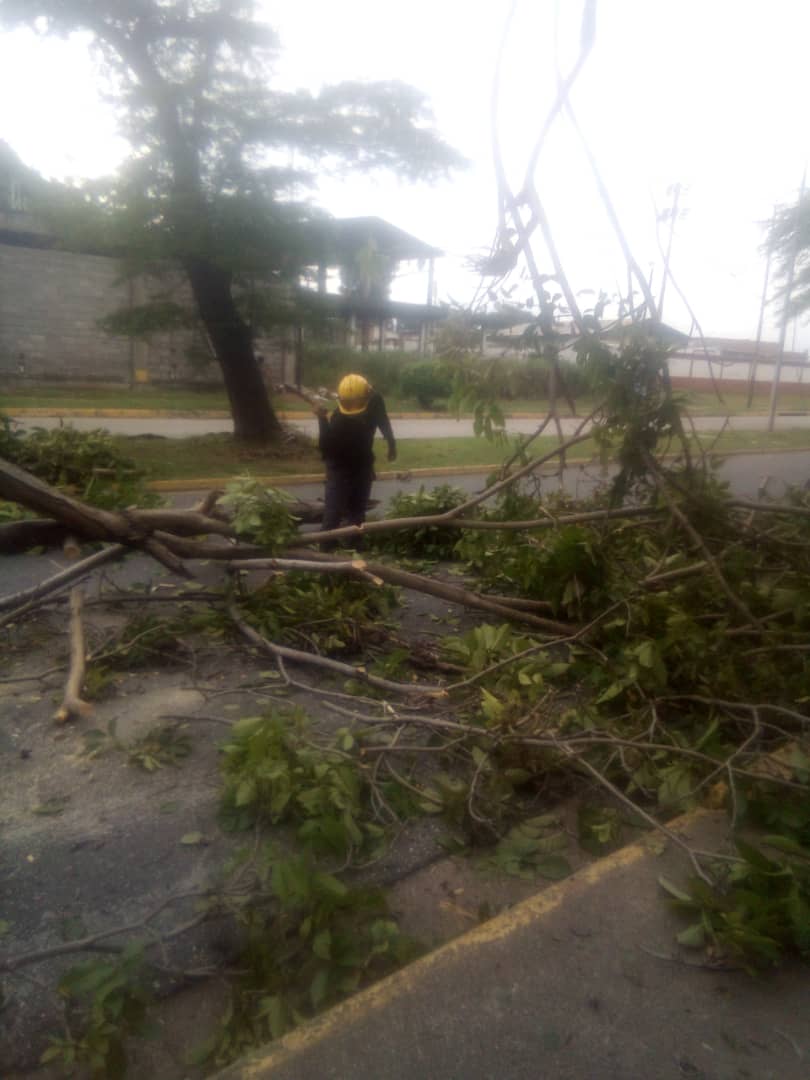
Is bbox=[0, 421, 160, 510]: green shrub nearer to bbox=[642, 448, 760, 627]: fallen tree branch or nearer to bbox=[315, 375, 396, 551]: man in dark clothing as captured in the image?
bbox=[315, 375, 396, 551]: man in dark clothing

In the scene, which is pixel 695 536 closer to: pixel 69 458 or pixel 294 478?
pixel 69 458

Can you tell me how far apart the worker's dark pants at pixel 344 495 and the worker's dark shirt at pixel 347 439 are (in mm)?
44

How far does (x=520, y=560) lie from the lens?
16.6 feet

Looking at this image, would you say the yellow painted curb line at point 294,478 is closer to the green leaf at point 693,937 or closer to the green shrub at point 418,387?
the green shrub at point 418,387

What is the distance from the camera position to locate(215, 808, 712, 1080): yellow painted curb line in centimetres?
212

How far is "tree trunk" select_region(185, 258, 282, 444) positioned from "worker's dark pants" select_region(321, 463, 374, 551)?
636cm

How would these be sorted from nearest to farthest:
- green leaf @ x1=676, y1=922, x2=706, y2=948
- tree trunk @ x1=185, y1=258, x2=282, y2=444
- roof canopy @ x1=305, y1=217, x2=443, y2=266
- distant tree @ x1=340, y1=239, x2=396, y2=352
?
green leaf @ x1=676, y1=922, x2=706, y2=948 < roof canopy @ x1=305, y1=217, x2=443, y2=266 < tree trunk @ x1=185, y1=258, x2=282, y2=444 < distant tree @ x1=340, y1=239, x2=396, y2=352

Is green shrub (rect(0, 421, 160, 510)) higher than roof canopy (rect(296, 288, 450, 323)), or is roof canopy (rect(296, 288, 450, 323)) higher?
roof canopy (rect(296, 288, 450, 323))

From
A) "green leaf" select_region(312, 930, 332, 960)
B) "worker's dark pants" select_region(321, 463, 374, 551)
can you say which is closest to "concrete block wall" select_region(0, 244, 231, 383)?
"worker's dark pants" select_region(321, 463, 374, 551)

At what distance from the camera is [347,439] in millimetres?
6355

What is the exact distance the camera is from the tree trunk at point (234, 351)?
12.1 meters

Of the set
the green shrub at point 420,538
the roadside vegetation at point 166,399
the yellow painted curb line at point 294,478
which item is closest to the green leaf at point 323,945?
the green shrub at point 420,538

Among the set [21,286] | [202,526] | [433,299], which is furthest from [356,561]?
[21,286]

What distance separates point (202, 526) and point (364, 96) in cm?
913
